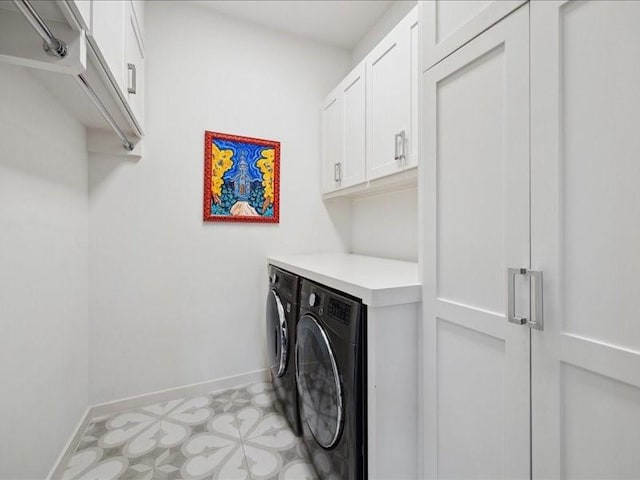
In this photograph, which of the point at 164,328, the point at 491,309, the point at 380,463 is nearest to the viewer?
the point at 491,309

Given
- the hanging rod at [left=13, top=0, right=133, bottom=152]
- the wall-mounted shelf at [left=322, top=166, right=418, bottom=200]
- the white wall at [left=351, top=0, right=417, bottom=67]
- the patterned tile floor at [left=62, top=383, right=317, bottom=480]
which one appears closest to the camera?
the hanging rod at [left=13, top=0, right=133, bottom=152]

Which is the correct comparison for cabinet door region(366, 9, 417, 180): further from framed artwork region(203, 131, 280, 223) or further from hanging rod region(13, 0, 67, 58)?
hanging rod region(13, 0, 67, 58)

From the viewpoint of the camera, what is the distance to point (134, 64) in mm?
1561

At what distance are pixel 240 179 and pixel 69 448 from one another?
181 centimetres

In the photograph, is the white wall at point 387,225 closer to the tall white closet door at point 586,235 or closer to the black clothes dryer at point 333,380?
the black clothes dryer at point 333,380

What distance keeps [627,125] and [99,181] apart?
7.84 ft

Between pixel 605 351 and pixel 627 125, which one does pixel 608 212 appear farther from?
pixel 605 351

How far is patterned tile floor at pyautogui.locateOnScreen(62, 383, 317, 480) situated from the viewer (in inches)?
55.9

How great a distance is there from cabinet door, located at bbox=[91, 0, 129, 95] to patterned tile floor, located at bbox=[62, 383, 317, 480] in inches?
70.6

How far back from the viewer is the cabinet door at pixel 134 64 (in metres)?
1.44

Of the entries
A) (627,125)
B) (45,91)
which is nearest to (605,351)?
(627,125)

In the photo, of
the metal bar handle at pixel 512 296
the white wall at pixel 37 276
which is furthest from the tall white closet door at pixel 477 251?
the white wall at pixel 37 276

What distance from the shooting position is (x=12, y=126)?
109 centimetres

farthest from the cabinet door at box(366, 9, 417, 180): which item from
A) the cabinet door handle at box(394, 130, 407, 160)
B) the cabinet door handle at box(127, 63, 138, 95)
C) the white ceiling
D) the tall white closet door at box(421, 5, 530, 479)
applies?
the cabinet door handle at box(127, 63, 138, 95)
